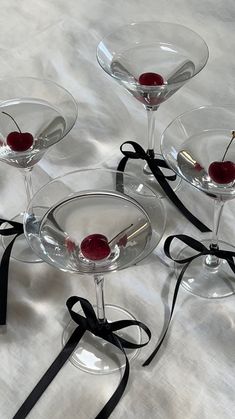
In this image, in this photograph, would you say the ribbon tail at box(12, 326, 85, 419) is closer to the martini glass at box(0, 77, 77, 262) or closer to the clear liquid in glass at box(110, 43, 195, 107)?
the martini glass at box(0, 77, 77, 262)

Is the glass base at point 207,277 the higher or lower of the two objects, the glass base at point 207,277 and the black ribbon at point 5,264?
the lower

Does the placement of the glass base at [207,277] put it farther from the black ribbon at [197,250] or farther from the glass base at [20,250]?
the glass base at [20,250]

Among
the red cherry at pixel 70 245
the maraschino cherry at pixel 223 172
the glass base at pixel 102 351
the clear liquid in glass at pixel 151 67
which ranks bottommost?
the glass base at pixel 102 351

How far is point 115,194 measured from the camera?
0.66 m

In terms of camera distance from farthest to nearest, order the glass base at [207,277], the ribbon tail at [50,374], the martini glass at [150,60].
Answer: the martini glass at [150,60] < the glass base at [207,277] < the ribbon tail at [50,374]

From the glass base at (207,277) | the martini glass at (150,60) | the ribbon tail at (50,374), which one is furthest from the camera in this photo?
the martini glass at (150,60)

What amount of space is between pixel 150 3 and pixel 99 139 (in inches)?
18.0

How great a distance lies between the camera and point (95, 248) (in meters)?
0.64

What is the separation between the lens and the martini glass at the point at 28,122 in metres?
0.77

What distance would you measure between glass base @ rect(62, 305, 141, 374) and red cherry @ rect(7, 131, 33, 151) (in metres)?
0.25

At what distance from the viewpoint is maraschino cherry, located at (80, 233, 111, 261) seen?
25.0 inches

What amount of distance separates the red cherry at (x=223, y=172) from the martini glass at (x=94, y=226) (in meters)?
0.10

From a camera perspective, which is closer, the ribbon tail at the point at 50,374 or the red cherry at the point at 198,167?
the ribbon tail at the point at 50,374

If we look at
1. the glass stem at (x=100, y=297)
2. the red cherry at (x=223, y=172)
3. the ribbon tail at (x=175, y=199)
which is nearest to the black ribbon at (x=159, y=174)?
the ribbon tail at (x=175, y=199)
